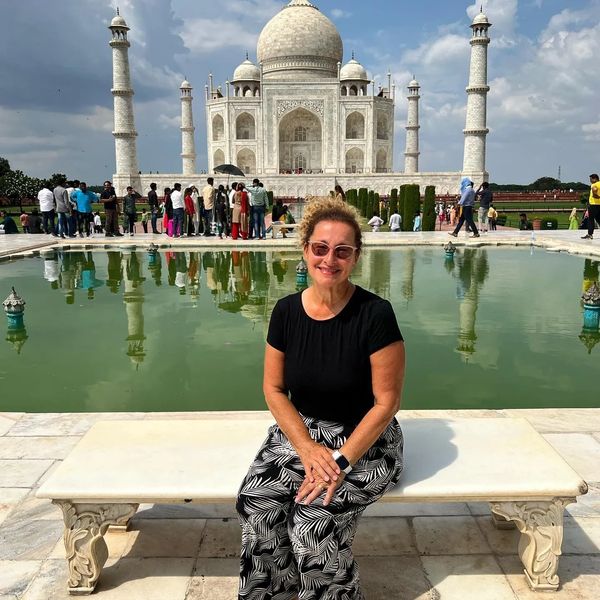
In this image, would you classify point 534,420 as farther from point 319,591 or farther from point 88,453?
point 88,453

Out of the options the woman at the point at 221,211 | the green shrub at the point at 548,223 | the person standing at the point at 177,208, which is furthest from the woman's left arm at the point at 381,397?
the green shrub at the point at 548,223

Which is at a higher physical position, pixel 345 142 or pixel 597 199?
pixel 345 142

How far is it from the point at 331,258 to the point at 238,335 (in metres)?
3.26

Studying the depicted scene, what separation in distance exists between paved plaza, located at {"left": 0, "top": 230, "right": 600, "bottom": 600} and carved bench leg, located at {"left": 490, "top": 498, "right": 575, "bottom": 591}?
0.06 m

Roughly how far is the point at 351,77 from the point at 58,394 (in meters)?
A: 37.6

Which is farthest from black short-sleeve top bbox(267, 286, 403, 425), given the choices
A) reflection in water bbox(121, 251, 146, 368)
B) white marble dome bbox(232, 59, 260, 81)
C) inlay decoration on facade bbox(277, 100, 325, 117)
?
white marble dome bbox(232, 59, 260, 81)

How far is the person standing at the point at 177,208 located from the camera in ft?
40.5

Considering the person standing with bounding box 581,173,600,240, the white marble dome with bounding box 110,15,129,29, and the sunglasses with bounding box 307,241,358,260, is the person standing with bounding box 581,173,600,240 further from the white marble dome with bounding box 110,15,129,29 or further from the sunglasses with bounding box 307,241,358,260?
the white marble dome with bounding box 110,15,129,29

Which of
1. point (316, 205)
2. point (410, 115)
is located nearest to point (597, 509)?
point (316, 205)

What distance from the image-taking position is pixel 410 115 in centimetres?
3597

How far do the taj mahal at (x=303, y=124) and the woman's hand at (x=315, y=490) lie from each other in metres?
29.9

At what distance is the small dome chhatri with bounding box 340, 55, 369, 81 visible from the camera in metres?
37.6

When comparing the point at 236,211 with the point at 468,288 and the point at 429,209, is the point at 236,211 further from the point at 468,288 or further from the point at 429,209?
the point at 468,288

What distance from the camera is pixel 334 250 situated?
5.95 feet
